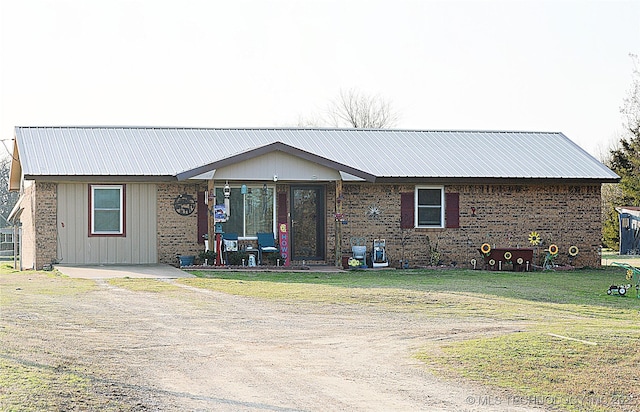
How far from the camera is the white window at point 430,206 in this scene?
2408 centimetres

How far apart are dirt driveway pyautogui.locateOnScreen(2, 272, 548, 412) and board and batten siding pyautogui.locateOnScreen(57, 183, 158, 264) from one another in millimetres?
8135

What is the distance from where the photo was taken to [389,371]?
8.86 meters

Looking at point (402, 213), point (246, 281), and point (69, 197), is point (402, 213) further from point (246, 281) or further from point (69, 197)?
point (69, 197)

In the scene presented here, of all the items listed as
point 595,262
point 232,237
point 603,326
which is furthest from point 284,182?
point 603,326

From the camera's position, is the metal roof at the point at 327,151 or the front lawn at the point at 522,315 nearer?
the front lawn at the point at 522,315

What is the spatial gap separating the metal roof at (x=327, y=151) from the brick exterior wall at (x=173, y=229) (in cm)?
59

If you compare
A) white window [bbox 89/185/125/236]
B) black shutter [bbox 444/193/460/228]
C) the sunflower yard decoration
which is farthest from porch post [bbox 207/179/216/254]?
the sunflower yard decoration

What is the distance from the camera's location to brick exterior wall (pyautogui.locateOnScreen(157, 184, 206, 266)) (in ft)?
74.8

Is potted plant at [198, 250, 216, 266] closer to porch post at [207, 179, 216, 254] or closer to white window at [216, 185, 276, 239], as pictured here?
→ porch post at [207, 179, 216, 254]

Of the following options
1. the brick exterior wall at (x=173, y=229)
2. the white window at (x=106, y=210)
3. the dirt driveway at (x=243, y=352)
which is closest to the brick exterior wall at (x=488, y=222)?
the brick exterior wall at (x=173, y=229)

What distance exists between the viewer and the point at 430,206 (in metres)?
24.1

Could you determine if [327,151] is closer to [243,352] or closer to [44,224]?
[44,224]

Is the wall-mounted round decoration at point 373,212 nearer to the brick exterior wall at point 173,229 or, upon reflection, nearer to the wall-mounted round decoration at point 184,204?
the brick exterior wall at point 173,229

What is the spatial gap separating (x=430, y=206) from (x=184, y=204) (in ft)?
21.6
